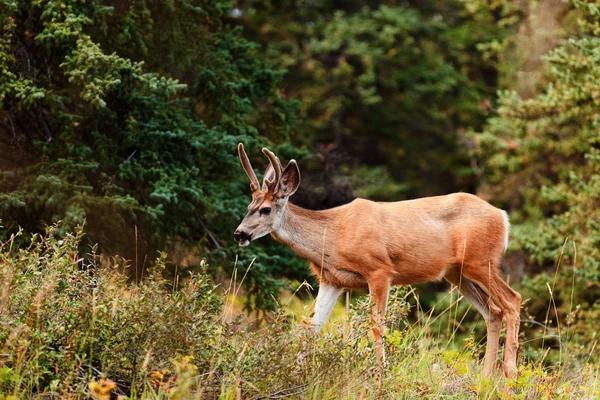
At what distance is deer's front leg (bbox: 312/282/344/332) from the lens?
26.4ft

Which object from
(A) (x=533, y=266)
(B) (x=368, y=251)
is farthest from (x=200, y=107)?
(A) (x=533, y=266)

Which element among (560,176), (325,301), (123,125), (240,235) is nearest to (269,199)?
(240,235)

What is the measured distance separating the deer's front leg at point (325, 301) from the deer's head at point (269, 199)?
0.78 meters

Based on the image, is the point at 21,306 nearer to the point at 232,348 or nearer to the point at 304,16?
the point at 232,348

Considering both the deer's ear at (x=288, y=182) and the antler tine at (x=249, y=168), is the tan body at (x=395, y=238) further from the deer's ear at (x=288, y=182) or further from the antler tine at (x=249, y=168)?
the antler tine at (x=249, y=168)

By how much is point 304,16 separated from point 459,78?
4.43m

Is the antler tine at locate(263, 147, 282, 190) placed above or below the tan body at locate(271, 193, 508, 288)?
above

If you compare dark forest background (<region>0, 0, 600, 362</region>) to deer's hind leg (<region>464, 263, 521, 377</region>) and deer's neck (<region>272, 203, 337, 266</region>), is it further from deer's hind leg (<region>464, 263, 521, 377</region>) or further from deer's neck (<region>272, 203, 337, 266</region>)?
deer's neck (<region>272, 203, 337, 266</region>)

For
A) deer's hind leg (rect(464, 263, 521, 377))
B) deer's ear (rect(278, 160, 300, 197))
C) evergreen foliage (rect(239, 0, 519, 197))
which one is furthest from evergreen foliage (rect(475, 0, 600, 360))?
evergreen foliage (rect(239, 0, 519, 197))

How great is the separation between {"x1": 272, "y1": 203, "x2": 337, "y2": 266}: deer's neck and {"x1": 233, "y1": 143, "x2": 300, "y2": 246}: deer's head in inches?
4.2

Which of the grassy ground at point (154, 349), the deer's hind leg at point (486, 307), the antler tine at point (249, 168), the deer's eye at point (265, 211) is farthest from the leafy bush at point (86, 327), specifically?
the deer's hind leg at point (486, 307)

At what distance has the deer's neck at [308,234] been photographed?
8305mm

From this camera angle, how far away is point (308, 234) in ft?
27.5

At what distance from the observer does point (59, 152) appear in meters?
8.91
